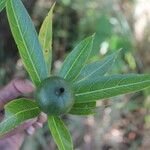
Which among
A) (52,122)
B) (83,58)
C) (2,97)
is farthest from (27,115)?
(2,97)

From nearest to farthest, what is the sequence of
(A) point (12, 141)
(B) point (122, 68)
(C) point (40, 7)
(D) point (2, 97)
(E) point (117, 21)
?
1. (D) point (2, 97)
2. (A) point (12, 141)
3. (C) point (40, 7)
4. (B) point (122, 68)
5. (E) point (117, 21)

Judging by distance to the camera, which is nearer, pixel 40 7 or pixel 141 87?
pixel 141 87

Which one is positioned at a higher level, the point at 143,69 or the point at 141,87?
the point at 141,87

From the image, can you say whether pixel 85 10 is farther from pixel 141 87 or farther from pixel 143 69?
pixel 141 87

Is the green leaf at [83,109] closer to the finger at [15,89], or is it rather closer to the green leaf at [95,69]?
the green leaf at [95,69]

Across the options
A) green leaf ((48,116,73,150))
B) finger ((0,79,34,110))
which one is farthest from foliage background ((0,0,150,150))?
green leaf ((48,116,73,150))

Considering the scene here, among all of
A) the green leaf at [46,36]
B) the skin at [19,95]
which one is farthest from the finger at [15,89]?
the green leaf at [46,36]
